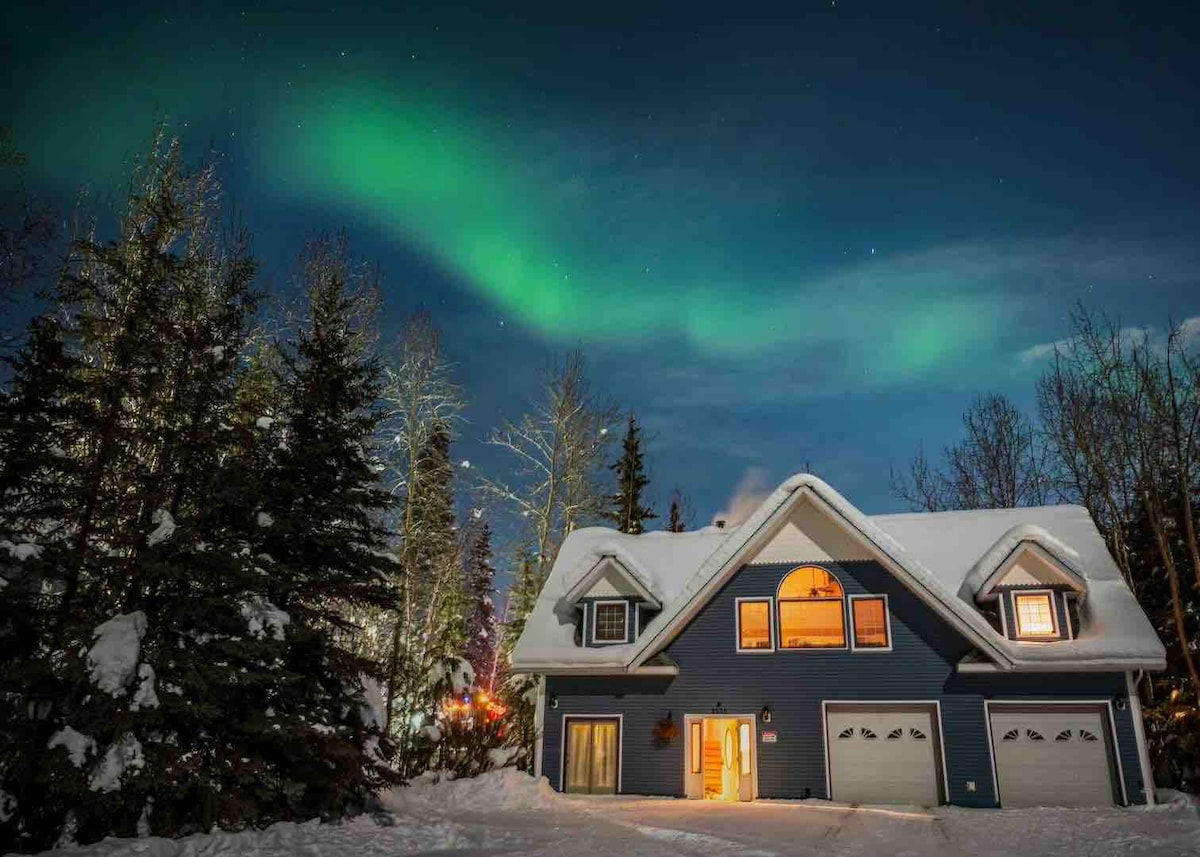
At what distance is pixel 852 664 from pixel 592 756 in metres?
6.96

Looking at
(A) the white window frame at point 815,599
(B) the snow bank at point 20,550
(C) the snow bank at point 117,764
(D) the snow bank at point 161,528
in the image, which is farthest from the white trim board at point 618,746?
(B) the snow bank at point 20,550

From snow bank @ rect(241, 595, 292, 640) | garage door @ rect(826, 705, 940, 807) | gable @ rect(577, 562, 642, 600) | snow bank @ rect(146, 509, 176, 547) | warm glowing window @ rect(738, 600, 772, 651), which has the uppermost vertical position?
gable @ rect(577, 562, 642, 600)

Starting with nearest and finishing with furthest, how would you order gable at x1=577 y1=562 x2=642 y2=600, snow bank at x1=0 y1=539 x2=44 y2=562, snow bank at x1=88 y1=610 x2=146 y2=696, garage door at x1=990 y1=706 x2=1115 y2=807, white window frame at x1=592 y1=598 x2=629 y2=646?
snow bank at x1=88 y1=610 x2=146 y2=696, snow bank at x1=0 y1=539 x2=44 y2=562, garage door at x1=990 y1=706 x2=1115 y2=807, white window frame at x1=592 y1=598 x2=629 y2=646, gable at x1=577 y1=562 x2=642 y2=600

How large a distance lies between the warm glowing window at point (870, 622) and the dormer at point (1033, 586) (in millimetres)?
2311

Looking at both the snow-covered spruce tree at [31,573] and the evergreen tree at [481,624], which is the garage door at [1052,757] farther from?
the evergreen tree at [481,624]

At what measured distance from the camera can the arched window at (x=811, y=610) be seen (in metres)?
19.0

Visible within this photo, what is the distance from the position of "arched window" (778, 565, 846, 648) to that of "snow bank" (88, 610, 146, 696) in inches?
570

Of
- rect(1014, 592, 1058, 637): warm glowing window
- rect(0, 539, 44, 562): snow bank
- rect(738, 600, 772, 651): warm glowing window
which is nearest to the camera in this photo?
rect(0, 539, 44, 562): snow bank

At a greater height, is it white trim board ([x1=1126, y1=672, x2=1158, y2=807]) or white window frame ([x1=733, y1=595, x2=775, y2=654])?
white window frame ([x1=733, y1=595, x2=775, y2=654])

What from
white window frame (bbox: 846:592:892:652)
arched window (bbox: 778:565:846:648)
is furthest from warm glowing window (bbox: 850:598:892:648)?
arched window (bbox: 778:565:846:648)

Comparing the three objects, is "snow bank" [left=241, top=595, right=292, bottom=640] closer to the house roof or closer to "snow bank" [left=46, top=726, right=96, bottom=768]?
"snow bank" [left=46, top=726, right=96, bottom=768]

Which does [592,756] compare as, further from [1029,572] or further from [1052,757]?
[1029,572]

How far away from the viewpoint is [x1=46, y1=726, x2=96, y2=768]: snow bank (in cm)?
917

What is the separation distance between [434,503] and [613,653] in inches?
343
